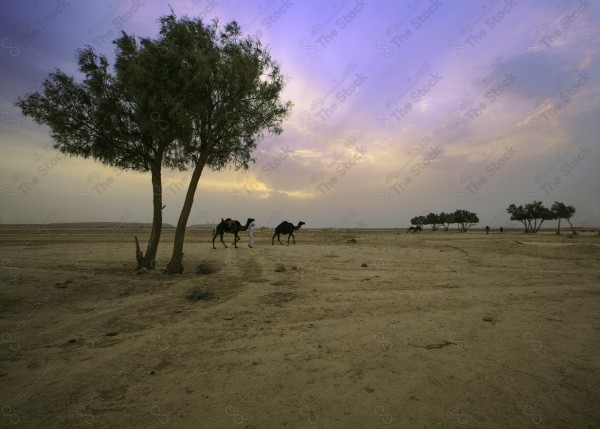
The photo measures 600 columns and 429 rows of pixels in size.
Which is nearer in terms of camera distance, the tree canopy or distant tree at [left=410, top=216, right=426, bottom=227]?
the tree canopy

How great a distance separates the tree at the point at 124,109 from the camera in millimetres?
12156

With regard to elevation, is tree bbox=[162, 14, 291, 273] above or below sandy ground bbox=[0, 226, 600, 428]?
above

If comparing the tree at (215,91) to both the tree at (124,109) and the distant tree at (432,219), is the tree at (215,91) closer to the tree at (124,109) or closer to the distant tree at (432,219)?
the tree at (124,109)

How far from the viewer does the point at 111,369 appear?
196 inches

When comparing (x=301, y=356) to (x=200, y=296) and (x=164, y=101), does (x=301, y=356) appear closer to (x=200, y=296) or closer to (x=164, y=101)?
(x=200, y=296)

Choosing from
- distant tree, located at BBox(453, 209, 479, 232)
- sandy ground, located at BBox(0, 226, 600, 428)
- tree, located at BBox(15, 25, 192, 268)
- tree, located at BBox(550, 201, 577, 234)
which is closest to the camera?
sandy ground, located at BBox(0, 226, 600, 428)

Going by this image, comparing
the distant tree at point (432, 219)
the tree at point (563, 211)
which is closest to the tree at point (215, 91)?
the tree at point (563, 211)

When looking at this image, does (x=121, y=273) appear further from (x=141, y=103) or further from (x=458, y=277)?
(x=458, y=277)

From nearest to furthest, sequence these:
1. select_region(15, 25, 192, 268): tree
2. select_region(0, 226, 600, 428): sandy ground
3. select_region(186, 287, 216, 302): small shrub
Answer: select_region(0, 226, 600, 428): sandy ground
select_region(186, 287, 216, 302): small shrub
select_region(15, 25, 192, 268): tree

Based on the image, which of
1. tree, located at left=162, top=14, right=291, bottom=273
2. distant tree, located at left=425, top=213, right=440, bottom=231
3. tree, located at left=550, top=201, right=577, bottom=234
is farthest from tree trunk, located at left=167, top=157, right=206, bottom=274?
distant tree, located at left=425, top=213, right=440, bottom=231

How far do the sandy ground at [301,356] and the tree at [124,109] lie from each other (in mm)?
6658

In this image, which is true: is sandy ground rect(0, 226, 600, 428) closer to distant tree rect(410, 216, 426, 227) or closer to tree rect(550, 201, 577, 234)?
tree rect(550, 201, 577, 234)

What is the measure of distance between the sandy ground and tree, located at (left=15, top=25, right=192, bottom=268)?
21.8 ft

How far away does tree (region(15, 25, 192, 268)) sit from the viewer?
12.2 metres
